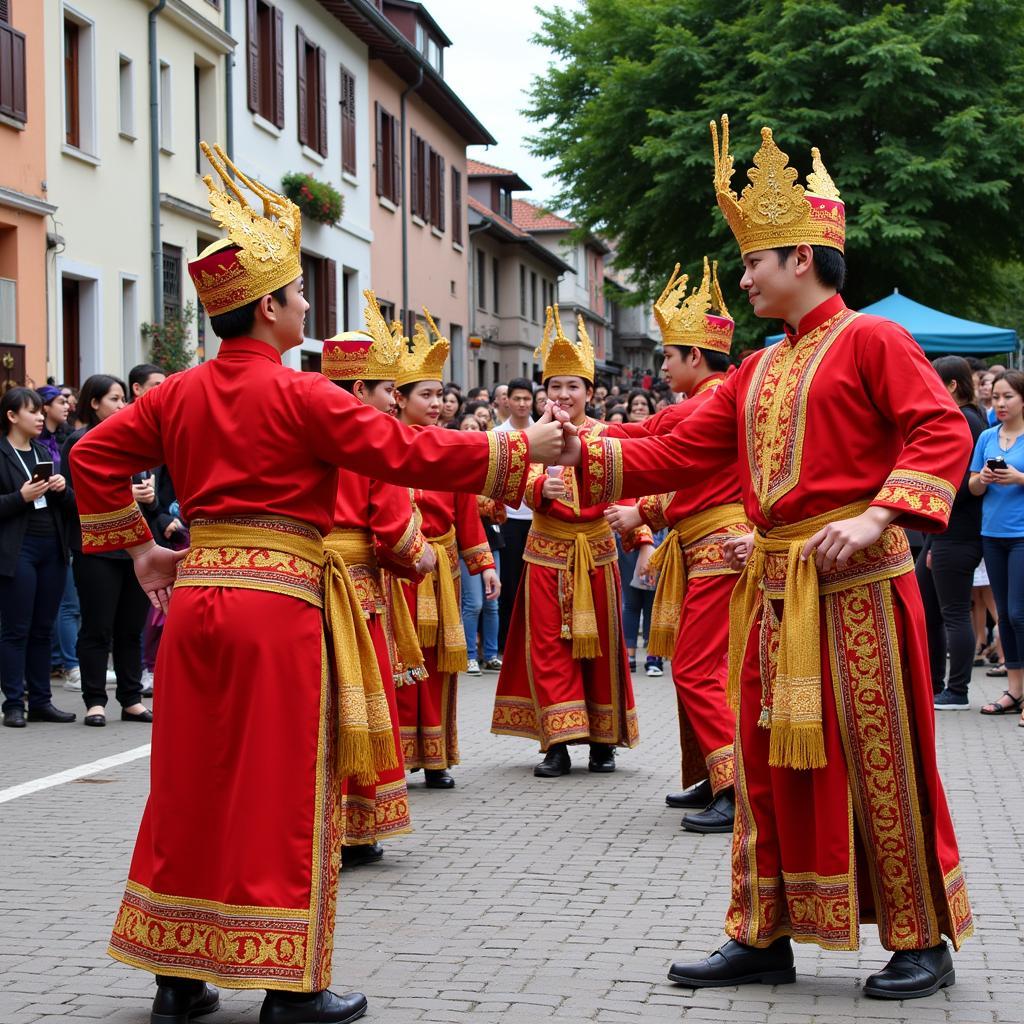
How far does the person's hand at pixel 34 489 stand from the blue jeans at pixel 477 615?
383cm

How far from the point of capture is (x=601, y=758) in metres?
9.11

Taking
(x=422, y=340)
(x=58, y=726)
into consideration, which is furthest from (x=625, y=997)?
(x=58, y=726)

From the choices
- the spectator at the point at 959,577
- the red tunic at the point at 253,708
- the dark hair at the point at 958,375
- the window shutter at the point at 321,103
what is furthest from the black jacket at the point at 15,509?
the window shutter at the point at 321,103

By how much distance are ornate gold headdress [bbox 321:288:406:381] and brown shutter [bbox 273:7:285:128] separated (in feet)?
61.5

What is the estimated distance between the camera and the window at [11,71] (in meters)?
16.9

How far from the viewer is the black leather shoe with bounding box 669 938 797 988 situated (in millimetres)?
4926

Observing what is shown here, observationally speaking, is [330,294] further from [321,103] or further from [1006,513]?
[1006,513]

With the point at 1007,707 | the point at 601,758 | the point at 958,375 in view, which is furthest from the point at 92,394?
the point at 1007,707

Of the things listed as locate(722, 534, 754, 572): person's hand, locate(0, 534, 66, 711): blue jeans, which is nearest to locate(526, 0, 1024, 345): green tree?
locate(0, 534, 66, 711): blue jeans

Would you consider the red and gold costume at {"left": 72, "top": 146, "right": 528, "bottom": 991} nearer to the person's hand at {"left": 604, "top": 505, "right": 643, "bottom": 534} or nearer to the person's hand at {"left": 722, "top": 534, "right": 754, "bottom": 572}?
the person's hand at {"left": 722, "top": 534, "right": 754, "bottom": 572}

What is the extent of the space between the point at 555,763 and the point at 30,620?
3.94m

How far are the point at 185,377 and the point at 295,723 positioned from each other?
1047 millimetres

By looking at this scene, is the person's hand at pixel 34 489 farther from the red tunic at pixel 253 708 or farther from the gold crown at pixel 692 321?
the red tunic at pixel 253 708

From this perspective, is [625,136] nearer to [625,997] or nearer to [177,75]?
[177,75]
